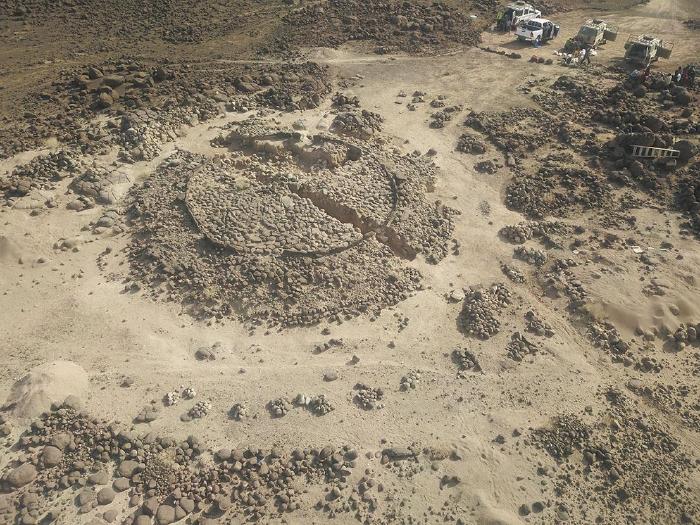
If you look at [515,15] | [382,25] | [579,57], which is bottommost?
[579,57]

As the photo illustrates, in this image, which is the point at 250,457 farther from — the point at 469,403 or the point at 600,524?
the point at 600,524

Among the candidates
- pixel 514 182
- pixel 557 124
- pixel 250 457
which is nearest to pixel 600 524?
pixel 250 457

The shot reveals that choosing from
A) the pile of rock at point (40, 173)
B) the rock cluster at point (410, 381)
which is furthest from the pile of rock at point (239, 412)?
the pile of rock at point (40, 173)

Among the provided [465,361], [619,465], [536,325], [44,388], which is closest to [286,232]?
[465,361]

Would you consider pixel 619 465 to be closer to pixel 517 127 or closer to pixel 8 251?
pixel 517 127

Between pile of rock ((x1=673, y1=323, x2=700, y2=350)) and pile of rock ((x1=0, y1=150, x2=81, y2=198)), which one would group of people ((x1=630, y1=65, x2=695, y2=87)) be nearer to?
pile of rock ((x1=673, y1=323, x2=700, y2=350))

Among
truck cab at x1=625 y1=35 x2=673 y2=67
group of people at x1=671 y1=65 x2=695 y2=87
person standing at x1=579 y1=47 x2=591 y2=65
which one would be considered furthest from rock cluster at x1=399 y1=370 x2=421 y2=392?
truck cab at x1=625 y1=35 x2=673 y2=67
